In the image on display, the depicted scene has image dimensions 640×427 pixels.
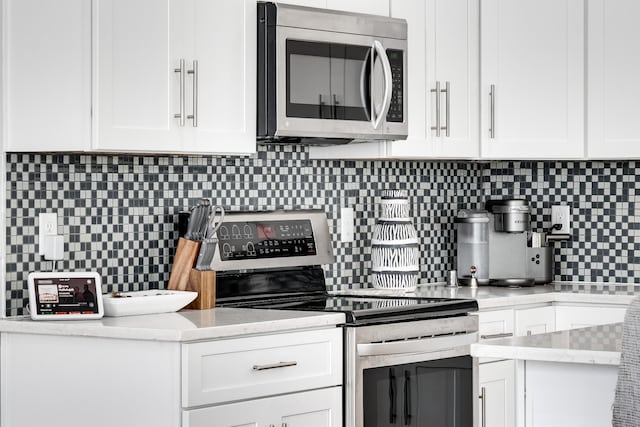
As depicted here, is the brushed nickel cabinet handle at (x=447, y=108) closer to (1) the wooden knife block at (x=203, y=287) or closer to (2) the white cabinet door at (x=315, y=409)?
Result: (1) the wooden knife block at (x=203, y=287)

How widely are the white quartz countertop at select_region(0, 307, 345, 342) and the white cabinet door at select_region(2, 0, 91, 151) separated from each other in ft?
1.69

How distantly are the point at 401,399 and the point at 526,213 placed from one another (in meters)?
1.36

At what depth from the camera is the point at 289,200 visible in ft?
13.6

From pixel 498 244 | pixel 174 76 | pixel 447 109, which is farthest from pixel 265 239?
pixel 498 244

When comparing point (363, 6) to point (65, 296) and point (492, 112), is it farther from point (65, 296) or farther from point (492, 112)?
point (65, 296)

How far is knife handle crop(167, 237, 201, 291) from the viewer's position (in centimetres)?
350

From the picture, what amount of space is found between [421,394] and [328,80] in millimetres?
1119

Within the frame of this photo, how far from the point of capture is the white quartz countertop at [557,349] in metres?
2.33

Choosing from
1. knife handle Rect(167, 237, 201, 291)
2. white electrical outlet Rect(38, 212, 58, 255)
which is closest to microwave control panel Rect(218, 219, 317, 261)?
knife handle Rect(167, 237, 201, 291)

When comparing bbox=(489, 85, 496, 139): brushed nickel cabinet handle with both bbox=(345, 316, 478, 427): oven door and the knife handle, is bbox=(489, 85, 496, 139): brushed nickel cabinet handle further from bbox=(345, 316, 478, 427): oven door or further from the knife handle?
the knife handle

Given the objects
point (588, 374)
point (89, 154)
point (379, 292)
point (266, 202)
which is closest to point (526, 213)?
point (379, 292)

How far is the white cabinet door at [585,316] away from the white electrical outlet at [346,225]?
0.87 meters

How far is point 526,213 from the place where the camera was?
455 centimetres

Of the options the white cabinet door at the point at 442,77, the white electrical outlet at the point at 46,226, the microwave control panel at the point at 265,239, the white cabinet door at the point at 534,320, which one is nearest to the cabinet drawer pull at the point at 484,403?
the white cabinet door at the point at 534,320
